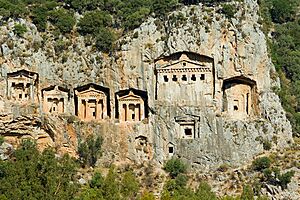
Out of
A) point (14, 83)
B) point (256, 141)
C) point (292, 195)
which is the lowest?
point (292, 195)

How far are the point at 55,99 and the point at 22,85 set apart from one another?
3.46 m

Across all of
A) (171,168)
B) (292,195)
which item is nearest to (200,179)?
(171,168)

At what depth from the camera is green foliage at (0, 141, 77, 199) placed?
54.5 metres

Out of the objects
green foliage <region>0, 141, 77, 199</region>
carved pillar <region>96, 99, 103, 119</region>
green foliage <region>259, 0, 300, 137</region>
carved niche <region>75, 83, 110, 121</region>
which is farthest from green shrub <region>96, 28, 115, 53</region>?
green foliage <region>259, 0, 300, 137</region>

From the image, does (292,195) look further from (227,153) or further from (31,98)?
(31,98)

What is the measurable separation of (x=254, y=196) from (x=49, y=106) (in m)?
21.0

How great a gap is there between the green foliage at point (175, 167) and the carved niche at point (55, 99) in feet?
37.0

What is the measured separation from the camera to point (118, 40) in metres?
74.6

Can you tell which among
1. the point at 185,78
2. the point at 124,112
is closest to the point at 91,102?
the point at 124,112

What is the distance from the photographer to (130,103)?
7425cm

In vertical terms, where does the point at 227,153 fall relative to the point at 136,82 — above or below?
below

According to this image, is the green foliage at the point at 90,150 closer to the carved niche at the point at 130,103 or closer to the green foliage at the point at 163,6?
the carved niche at the point at 130,103

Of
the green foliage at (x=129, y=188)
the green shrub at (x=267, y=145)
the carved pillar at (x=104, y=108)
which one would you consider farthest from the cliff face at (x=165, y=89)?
the green foliage at (x=129, y=188)

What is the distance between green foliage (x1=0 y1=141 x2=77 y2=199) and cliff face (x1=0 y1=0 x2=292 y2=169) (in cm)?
1298
